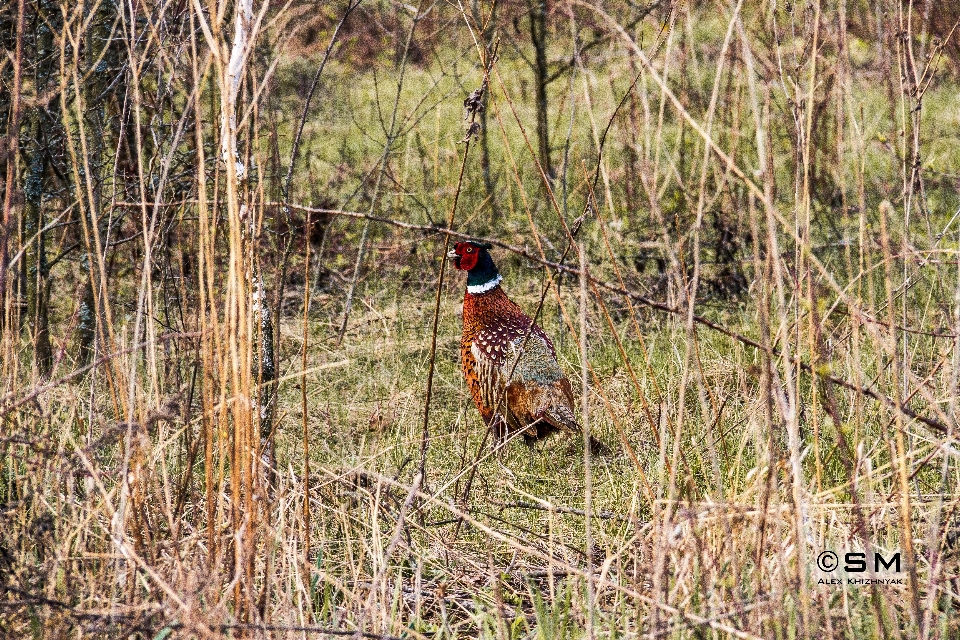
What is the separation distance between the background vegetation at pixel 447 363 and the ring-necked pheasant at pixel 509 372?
0.44ft

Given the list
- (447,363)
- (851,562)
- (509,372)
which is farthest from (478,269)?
(851,562)

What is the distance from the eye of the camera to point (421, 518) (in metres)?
2.71

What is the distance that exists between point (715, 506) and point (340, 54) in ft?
26.8

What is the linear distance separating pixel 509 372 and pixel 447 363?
915 mm

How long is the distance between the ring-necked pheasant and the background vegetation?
13 centimetres

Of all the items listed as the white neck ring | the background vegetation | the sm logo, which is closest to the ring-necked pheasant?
the white neck ring

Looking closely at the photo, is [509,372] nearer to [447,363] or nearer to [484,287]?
[484,287]

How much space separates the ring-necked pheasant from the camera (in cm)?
385

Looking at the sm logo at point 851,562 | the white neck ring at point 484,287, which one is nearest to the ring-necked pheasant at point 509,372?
the white neck ring at point 484,287

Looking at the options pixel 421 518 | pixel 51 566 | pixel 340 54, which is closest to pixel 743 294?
pixel 421 518

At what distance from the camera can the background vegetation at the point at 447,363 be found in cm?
179

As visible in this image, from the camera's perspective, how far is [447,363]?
15.6ft

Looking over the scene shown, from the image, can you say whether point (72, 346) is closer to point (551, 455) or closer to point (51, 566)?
point (551, 455)

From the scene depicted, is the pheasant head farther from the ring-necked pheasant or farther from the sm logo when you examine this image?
the sm logo
